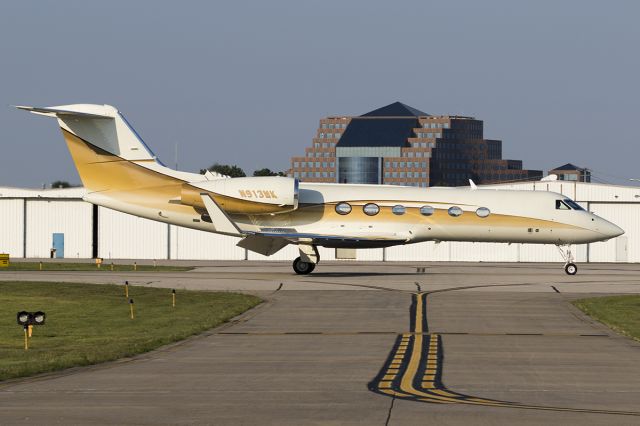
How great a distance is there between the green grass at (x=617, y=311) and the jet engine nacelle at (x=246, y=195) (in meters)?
15.3

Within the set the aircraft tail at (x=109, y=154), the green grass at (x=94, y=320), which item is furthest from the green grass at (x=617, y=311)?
the aircraft tail at (x=109, y=154)

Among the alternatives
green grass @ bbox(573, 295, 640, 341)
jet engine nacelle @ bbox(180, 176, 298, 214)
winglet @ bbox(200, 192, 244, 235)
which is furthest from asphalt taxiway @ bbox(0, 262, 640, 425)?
jet engine nacelle @ bbox(180, 176, 298, 214)

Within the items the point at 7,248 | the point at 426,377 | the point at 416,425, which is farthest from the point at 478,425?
the point at 7,248

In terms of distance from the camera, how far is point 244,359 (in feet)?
66.8

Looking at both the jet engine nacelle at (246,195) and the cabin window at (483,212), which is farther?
the cabin window at (483,212)

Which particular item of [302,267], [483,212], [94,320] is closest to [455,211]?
[483,212]

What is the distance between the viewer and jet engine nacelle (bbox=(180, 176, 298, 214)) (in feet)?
153

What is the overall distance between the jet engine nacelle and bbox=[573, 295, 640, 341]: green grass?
15318mm

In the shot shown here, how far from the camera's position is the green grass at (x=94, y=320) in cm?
2091

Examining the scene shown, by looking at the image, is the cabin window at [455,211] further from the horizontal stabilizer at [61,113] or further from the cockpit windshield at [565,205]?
the horizontal stabilizer at [61,113]

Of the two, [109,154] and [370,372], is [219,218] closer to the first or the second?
[109,154]

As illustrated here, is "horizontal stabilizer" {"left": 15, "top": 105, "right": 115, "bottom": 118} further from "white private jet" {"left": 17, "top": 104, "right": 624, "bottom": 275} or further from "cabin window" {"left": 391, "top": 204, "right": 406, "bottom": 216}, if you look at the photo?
"cabin window" {"left": 391, "top": 204, "right": 406, "bottom": 216}

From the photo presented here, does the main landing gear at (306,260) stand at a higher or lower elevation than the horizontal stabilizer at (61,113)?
lower

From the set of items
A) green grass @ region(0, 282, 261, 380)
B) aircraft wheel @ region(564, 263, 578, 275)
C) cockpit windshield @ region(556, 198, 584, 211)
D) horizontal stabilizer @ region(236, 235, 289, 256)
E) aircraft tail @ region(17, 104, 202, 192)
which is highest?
aircraft tail @ region(17, 104, 202, 192)
